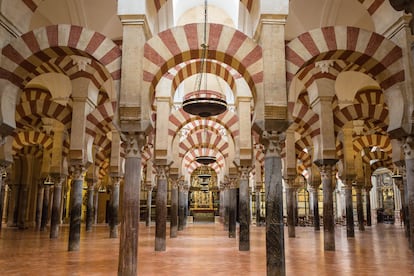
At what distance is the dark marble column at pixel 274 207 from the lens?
5.48m

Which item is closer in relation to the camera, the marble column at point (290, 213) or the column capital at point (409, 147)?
the column capital at point (409, 147)

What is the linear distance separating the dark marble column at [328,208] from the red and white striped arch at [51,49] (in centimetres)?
551

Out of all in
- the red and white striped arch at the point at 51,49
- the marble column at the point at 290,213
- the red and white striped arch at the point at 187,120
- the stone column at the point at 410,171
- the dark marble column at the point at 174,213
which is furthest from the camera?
the dark marble column at the point at 174,213

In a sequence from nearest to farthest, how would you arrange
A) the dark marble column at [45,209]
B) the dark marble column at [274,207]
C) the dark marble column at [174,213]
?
the dark marble column at [274,207] < the dark marble column at [174,213] < the dark marble column at [45,209]

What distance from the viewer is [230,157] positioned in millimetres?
14664

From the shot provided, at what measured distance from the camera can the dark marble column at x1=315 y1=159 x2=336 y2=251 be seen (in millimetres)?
8593

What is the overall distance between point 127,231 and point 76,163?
3969 mm

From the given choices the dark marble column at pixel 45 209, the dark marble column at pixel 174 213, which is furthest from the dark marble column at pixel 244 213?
the dark marble column at pixel 45 209

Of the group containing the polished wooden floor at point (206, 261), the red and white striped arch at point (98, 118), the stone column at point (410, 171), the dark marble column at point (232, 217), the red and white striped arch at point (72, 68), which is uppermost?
the red and white striped arch at point (72, 68)

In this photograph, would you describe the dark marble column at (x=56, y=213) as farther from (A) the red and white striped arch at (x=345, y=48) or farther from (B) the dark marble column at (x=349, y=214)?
(B) the dark marble column at (x=349, y=214)

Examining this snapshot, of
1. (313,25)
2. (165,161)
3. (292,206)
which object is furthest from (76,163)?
(292,206)

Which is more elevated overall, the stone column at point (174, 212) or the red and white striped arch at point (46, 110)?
the red and white striped arch at point (46, 110)

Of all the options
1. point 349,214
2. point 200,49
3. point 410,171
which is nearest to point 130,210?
point 200,49

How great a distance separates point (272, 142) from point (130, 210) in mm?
2399
